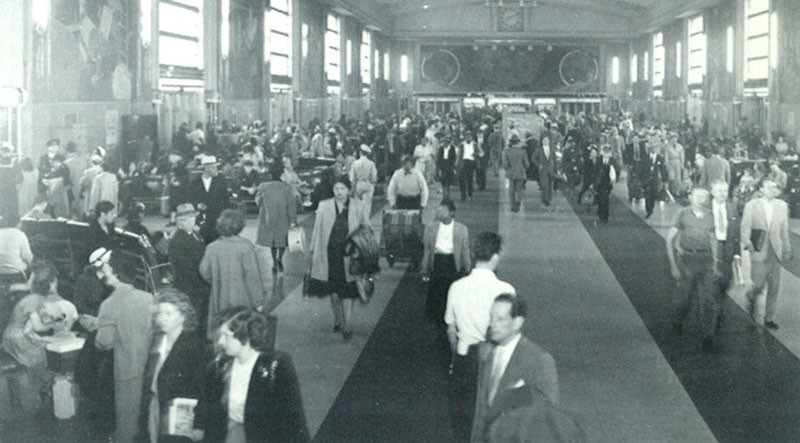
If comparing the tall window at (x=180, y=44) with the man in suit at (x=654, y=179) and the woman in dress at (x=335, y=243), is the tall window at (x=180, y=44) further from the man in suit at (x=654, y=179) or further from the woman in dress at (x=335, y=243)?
the woman in dress at (x=335, y=243)

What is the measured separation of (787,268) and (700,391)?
672 cm

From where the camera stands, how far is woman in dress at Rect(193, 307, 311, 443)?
4.68 metres

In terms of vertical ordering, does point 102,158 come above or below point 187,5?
below

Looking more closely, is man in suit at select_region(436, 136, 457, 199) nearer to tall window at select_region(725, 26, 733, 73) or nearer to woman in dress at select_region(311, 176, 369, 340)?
woman in dress at select_region(311, 176, 369, 340)

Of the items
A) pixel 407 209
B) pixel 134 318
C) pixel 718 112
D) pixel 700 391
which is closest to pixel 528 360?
pixel 134 318

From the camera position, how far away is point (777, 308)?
11625mm

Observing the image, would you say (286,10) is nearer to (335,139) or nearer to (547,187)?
(335,139)

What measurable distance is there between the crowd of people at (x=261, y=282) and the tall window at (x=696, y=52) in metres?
23.7

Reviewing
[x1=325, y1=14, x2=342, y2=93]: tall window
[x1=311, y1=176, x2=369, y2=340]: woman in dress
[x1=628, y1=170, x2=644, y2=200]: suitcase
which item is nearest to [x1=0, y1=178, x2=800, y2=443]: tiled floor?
[x1=311, y1=176, x2=369, y2=340]: woman in dress

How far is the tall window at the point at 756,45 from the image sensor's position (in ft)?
111

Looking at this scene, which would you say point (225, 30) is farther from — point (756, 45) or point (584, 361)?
point (584, 361)

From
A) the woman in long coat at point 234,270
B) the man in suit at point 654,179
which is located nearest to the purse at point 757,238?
the woman in long coat at point 234,270

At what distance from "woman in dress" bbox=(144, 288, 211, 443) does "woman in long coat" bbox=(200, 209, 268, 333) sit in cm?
250

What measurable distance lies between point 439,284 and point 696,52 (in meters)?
39.1
